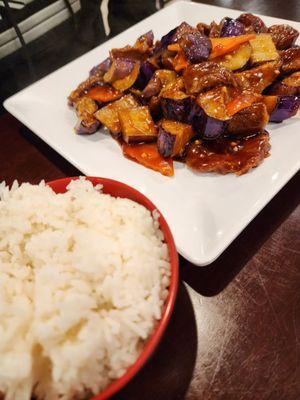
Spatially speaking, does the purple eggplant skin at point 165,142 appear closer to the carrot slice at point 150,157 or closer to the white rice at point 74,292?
the carrot slice at point 150,157

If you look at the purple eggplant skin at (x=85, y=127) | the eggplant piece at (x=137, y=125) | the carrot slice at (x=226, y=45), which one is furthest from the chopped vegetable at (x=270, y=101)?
the purple eggplant skin at (x=85, y=127)

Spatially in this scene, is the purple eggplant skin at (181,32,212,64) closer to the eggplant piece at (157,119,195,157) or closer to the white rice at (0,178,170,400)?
the eggplant piece at (157,119,195,157)

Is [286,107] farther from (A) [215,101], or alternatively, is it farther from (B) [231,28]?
(B) [231,28]

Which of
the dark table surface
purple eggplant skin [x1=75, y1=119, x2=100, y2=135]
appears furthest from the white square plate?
the dark table surface

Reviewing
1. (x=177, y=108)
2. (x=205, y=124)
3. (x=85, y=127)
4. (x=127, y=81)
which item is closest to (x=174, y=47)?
(x=127, y=81)

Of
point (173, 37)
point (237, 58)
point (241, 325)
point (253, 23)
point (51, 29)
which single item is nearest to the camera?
point (241, 325)

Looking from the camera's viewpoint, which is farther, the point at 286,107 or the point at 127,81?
the point at 127,81
